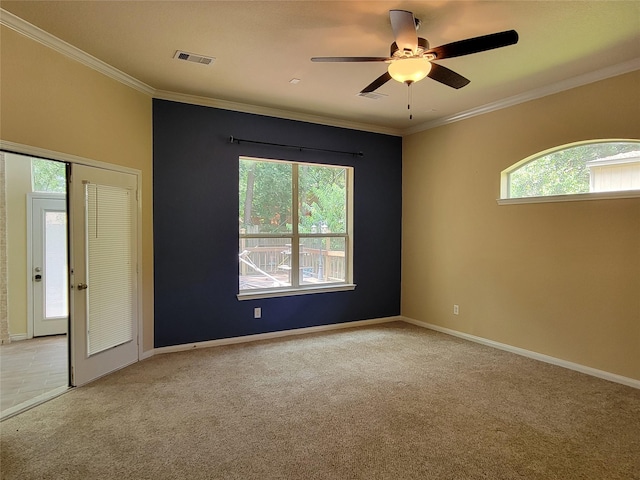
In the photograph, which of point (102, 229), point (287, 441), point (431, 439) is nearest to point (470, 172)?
point (431, 439)

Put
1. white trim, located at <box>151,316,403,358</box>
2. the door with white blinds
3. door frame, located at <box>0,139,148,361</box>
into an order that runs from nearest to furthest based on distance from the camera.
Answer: door frame, located at <box>0,139,148,361</box> < the door with white blinds < white trim, located at <box>151,316,403,358</box>

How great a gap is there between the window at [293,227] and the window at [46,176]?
101 inches

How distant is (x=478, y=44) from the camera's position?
2240mm

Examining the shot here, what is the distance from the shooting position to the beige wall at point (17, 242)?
4.77m

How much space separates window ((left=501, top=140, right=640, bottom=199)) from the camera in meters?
3.48

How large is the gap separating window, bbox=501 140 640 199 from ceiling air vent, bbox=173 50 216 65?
3.53 m

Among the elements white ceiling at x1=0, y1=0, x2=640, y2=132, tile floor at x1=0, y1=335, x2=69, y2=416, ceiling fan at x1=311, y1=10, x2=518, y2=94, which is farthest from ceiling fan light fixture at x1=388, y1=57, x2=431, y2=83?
tile floor at x1=0, y1=335, x2=69, y2=416

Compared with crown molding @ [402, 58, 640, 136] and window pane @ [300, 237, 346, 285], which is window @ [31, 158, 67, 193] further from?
crown molding @ [402, 58, 640, 136]

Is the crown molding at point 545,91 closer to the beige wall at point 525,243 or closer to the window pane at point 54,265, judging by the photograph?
the beige wall at point 525,243

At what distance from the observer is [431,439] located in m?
2.51

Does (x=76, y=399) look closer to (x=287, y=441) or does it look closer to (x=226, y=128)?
(x=287, y=441)

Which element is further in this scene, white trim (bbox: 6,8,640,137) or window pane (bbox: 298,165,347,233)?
window pane (bbox: 298,165,347,233)

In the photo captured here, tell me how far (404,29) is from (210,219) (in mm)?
3104

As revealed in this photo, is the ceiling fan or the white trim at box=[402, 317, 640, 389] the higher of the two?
the ceiling fan
